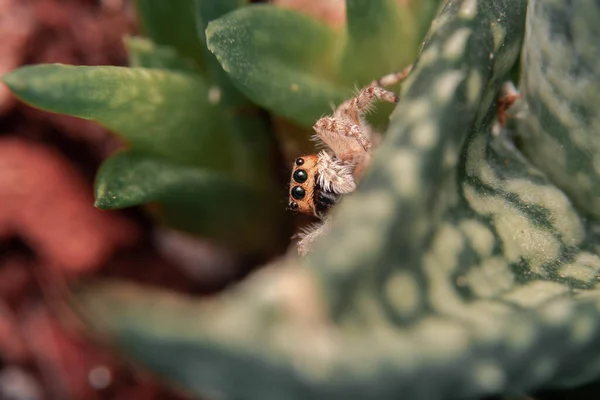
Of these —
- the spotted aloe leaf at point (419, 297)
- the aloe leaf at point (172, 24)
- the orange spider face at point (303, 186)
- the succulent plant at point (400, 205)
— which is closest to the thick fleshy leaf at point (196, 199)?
the succulent plant at point (400, 205)

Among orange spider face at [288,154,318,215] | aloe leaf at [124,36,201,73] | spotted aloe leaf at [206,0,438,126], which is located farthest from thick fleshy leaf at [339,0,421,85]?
aloe leaf at [124,36,201,73]

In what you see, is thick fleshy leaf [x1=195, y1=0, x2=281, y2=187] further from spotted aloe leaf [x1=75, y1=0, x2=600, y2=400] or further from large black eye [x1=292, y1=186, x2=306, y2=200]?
spotted aloe leaf [x1=75, y1=0, x2=600, y2=400]

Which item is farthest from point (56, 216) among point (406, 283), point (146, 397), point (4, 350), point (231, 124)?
point (406, 283)

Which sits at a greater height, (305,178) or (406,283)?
(305,178)

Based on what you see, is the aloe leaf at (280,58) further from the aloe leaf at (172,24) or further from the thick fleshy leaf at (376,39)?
the aloe leaf at (172,24)

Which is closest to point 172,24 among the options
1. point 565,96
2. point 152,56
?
point 152,56

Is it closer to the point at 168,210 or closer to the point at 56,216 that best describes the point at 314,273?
the point at 168,210

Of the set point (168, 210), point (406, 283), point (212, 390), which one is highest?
point (168, 210)
